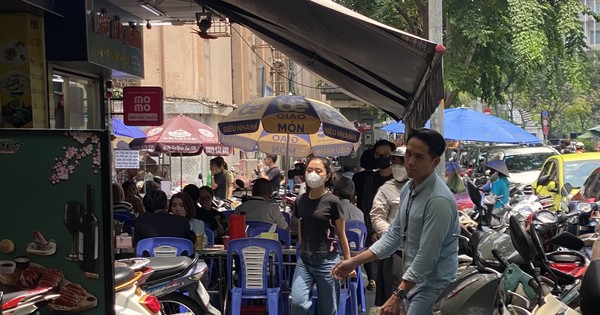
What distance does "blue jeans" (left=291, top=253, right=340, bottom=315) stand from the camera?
7316 mm

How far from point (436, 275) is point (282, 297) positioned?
11.8 ft

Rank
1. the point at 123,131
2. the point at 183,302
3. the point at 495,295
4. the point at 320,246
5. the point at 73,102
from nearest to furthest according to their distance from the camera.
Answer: the point at 495,295 < the point at 183,302 < the point at 320,246 < the point at 73,102 < the point at 123,131

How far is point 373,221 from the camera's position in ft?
26.1

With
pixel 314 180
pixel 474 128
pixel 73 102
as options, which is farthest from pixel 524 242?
pixel 474 128

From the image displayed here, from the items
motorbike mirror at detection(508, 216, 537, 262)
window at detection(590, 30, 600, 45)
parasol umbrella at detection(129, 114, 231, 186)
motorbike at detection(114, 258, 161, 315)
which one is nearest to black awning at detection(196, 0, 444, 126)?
motorbike mirror at detection(508, 216, 537, 262)

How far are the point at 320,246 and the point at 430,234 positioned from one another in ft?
8.34

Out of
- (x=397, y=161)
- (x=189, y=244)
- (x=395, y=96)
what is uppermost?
(x=395, y=96)

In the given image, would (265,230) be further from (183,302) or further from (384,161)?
(183,302)

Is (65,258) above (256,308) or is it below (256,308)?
above

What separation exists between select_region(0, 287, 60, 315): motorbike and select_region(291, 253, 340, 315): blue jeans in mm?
3569

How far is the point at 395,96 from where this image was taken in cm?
1080

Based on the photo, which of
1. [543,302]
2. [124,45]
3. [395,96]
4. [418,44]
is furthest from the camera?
[395,96]

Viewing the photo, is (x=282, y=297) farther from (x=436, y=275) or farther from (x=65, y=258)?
(x=65, y=258)

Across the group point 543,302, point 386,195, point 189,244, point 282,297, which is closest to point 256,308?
point 282,297
